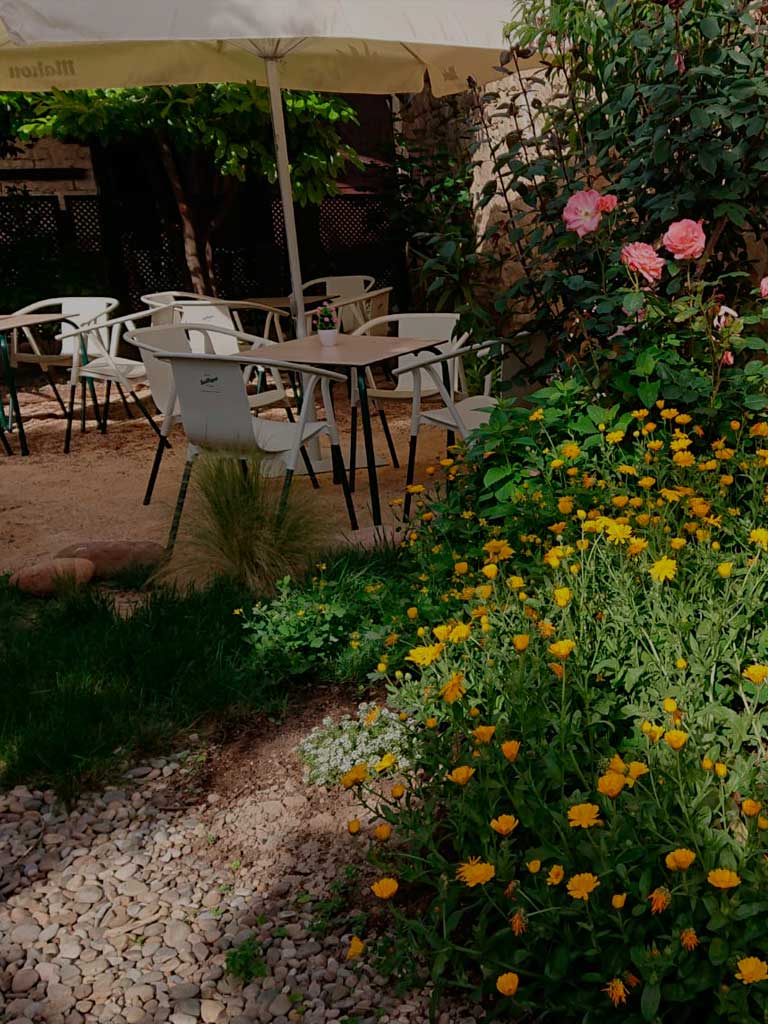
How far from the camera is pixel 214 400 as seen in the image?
3.94 meters

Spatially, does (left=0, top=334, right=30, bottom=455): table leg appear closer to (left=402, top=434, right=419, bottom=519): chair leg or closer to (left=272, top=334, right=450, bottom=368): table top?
(left=272, top=334, right=450, bottom=368): table top

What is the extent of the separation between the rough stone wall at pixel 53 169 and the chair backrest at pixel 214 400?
6.33 meters

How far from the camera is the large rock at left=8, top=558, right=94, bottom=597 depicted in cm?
365

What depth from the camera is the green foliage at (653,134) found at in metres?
3.35

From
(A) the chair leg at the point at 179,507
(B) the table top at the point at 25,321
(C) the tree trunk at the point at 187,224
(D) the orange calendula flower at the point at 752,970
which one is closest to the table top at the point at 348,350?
(A) the chair leg at the point at 179,507

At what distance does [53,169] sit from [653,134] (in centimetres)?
754

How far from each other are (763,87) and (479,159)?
4089 millimetres

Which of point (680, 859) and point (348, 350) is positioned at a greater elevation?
point (348, 350)

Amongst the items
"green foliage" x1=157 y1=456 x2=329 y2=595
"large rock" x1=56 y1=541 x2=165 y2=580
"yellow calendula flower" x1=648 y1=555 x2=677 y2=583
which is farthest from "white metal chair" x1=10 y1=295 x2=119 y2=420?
"yellow calendula flower" x1=648 y1=555 x2=677 y2=583

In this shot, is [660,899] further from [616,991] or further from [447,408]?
[447,408]

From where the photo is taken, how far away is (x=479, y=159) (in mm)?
7141

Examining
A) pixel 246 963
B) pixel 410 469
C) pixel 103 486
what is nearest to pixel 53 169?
pixel 103 486

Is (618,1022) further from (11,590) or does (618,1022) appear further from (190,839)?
(11,590)

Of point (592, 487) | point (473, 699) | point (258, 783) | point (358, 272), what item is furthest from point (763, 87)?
point (358, 272)
